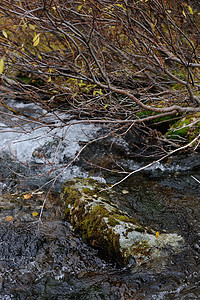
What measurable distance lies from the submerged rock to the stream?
0.40ft

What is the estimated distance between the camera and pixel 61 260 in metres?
3.66

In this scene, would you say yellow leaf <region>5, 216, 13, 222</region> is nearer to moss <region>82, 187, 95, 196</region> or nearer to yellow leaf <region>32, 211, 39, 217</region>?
yellow leaf <region>32, 211, 39, 217</region>

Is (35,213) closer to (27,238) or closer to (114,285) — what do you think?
(27,238)

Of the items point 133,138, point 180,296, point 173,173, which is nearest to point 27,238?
point 180,296

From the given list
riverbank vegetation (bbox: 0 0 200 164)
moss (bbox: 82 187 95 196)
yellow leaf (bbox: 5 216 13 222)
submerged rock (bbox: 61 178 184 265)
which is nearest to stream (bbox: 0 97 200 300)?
yellow leaf (bbox: 5 216 13 222)

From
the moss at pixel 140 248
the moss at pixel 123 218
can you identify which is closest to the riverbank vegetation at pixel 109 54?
the moss at pixel 123 218

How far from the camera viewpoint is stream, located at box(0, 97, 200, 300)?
316cm

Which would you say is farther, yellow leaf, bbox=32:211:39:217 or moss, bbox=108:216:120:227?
yellow leaf, bbox=32:211:39:217

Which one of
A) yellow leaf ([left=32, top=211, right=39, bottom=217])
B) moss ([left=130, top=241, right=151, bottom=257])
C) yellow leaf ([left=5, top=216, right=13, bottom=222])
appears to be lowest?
yellow leaf ([left=5, top=216, right=13, bottom=222])

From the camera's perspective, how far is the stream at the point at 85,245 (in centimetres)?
316

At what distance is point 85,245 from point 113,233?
21.7 inches

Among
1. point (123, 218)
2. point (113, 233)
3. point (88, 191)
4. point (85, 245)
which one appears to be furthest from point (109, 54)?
point (85, 245)

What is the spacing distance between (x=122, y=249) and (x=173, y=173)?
2715 millimetres

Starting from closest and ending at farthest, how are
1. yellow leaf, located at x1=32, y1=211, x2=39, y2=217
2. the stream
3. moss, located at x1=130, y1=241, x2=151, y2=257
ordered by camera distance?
the stream
moss, located at x1=130, y1=241, x2=151, y2=257
yellow leaf, located at x1=32, y1=211, x2=39, y2=217
